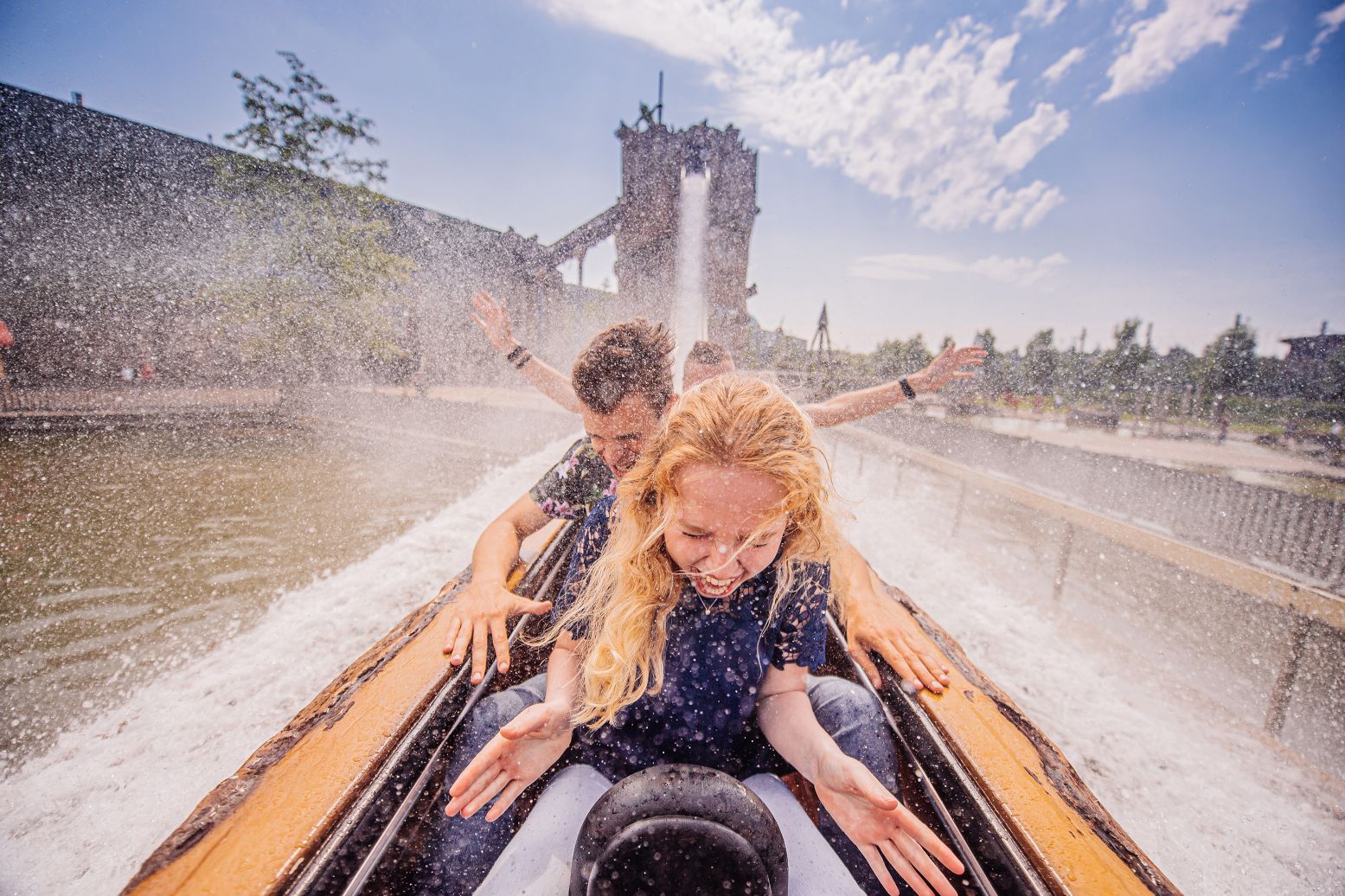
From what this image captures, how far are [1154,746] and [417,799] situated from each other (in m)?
3.90

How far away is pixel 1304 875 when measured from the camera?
6.62 ft

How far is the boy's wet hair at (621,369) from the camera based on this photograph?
6.16 ft

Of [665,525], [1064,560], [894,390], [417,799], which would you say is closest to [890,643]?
[665,525]

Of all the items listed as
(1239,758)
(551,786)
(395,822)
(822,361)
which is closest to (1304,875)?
(1239,758)

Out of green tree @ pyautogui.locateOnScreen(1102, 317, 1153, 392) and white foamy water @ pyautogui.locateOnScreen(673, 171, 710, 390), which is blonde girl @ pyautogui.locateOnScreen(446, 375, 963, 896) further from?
green tree @ pyautogui.locateOnScreen(1102, 317, 1153, 392)

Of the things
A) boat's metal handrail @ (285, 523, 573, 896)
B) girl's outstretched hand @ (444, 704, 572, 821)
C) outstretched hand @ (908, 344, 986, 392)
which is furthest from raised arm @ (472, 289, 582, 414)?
outstretched hand @ (908, 344, 986, 392)

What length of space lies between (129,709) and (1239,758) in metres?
5.95

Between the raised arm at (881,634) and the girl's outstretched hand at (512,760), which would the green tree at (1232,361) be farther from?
the girl's outstretched hand at (512,760)

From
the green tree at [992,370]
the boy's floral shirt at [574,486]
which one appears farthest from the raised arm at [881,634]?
the green tree at [992,370]

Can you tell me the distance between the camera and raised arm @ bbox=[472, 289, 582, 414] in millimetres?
2906

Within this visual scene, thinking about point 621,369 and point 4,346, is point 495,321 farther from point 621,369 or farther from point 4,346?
point 4,346

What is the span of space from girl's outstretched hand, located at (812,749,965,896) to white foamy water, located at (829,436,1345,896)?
0.62 meters

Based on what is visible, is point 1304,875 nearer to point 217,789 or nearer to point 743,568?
point 743,568

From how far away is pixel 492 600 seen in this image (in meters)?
1.65
